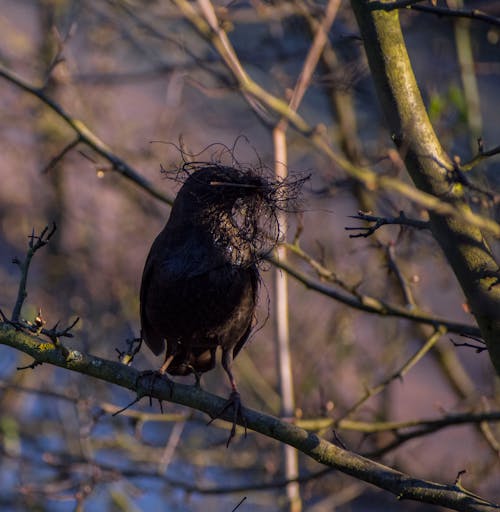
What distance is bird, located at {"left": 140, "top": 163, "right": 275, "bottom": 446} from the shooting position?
3.26m

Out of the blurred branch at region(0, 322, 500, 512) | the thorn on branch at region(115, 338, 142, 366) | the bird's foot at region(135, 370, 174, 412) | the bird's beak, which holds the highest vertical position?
the bird's beak

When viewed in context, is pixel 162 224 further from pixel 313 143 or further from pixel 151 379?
pixel 313 143

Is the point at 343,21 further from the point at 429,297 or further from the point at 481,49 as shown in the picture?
the point at 429,297

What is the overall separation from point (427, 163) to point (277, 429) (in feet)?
3.62

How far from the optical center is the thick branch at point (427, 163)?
290cm

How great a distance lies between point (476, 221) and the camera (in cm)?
246

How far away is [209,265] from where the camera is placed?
351cm

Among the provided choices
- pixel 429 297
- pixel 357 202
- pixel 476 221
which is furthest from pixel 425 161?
pixel 429 297

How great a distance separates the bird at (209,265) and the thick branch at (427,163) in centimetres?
56

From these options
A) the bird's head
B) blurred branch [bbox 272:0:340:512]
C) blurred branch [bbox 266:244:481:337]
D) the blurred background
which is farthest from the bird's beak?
the blurred background

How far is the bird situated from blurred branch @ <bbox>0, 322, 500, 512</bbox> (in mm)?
140

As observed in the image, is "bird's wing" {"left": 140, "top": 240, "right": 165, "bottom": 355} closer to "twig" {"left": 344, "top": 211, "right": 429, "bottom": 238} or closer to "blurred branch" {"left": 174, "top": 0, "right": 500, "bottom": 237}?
"blurred branch" {"left": 174, "top": 0, "right": 500, "bottom": 237}

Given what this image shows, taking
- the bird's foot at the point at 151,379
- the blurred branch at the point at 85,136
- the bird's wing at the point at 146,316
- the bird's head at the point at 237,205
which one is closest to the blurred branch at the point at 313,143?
the blurred branch at the point at 85,136

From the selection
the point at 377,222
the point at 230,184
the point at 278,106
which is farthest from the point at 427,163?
the point at 278,106
